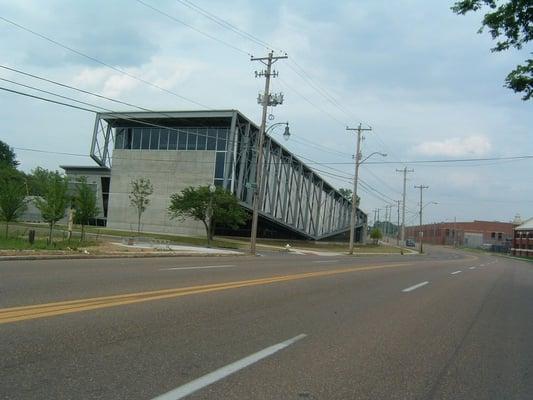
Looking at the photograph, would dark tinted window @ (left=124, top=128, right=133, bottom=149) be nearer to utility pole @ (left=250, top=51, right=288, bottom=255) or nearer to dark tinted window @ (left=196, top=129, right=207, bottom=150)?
dark tinted window @ (left=196, top=129, right=207, bottom=150)

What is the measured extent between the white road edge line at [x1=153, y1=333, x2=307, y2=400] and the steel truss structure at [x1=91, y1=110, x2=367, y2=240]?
103 ft

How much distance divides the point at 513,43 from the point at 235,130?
38.3 m

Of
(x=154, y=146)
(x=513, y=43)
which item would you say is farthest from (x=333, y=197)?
(x=513, y=43)

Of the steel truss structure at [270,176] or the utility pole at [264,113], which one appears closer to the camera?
the utility pole at [264,113]

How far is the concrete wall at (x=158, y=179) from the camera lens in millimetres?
55344

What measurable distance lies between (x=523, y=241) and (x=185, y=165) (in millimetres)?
78433

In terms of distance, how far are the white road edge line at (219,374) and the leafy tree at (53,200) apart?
2064 cm

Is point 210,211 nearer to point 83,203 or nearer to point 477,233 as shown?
point 83,203

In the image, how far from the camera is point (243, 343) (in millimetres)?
7215

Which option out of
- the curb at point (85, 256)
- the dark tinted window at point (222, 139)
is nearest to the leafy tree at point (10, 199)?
the curb at point (85, 256)

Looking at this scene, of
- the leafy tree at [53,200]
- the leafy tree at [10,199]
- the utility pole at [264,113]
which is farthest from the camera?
the utility pole at [264,113]

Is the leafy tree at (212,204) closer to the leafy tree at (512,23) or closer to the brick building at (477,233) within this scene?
the leafy tree at (512,23)

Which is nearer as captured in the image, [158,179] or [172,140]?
[158,179]

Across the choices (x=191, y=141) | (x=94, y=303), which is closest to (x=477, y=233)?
(x=191, y=141)
